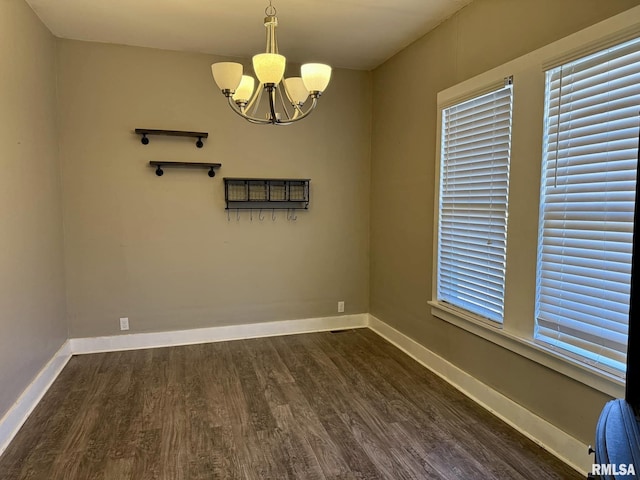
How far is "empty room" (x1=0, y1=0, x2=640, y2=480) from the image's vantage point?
2029 mm

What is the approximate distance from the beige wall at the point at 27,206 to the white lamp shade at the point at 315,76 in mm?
1776

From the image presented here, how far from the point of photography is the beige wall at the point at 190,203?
3553 millimetres

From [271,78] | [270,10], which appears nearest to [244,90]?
[271,78]

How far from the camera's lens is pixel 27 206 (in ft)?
8.86

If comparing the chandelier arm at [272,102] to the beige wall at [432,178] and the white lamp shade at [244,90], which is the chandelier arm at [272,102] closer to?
the white lamp shade at [244,90]

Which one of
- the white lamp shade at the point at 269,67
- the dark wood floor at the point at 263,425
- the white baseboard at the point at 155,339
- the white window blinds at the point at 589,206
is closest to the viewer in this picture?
the white window blinds at the point at 589,206

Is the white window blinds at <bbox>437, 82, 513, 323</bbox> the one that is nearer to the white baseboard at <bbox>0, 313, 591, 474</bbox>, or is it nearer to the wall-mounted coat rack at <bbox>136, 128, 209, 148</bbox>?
the white baseboard at <bbox>0, 313, 591, 474</bbox>

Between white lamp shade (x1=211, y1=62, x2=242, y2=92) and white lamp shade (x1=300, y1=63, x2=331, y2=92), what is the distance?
1.10ft

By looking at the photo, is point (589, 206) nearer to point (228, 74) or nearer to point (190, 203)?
point (228, 74)

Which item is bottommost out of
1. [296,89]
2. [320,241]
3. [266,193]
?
[320,241]

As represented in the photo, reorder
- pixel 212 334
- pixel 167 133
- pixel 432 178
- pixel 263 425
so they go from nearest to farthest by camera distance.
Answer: pixel 263 425 → pixel 432 178 → pixel 167 133 → pixel 212 334

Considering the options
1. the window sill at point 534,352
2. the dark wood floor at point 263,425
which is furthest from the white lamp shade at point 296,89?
the dark wood floor at point 263,425

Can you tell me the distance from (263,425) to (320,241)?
2.13m

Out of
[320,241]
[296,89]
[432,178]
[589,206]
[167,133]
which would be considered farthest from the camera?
[320,241]
